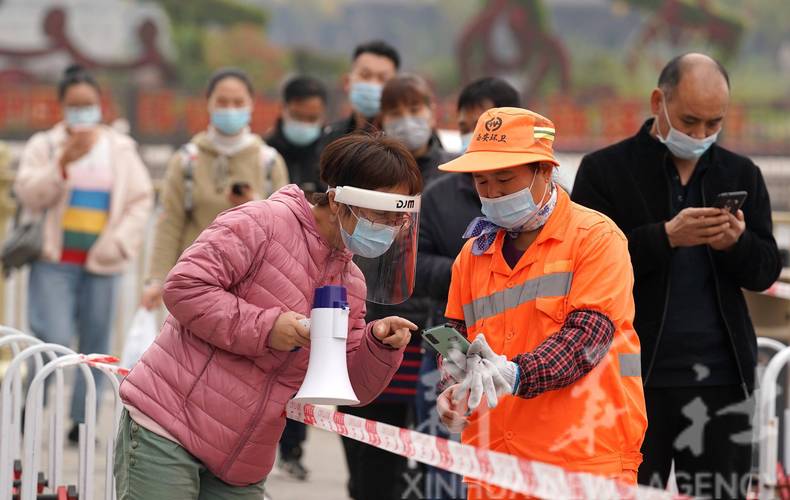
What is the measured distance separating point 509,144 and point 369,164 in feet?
1.26

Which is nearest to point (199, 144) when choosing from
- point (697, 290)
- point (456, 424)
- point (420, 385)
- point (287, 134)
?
point (287, 134)

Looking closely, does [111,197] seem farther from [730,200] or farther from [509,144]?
[509,144]

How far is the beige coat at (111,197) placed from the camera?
831 centimetres

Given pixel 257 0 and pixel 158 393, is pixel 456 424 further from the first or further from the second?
pixel 257 0

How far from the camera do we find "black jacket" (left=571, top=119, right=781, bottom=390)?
16.1 feet

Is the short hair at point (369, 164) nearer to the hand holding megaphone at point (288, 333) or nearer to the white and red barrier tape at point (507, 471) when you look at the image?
the hand holding megaphone at point (288, 333)

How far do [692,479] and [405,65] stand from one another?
22.9 metres

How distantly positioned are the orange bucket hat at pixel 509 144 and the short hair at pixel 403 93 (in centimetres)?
252

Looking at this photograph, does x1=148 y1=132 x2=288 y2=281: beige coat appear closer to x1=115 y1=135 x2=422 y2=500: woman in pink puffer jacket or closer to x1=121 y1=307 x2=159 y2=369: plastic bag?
x1=121 y1=307 x2=159 y2=369: plastic bag

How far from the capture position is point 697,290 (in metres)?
4.98

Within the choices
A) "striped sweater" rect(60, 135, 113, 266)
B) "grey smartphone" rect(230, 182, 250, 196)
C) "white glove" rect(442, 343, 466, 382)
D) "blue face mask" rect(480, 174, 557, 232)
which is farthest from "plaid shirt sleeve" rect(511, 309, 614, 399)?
"striped sweater" rect(60, 135, 113, 266)

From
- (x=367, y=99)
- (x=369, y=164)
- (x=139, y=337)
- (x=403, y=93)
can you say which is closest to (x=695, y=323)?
(x=369, y=164)

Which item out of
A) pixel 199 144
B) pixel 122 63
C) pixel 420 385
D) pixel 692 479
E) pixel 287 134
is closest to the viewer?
pixel 692 479

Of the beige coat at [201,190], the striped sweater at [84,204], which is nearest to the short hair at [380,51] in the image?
the beige coat at [201,190]
